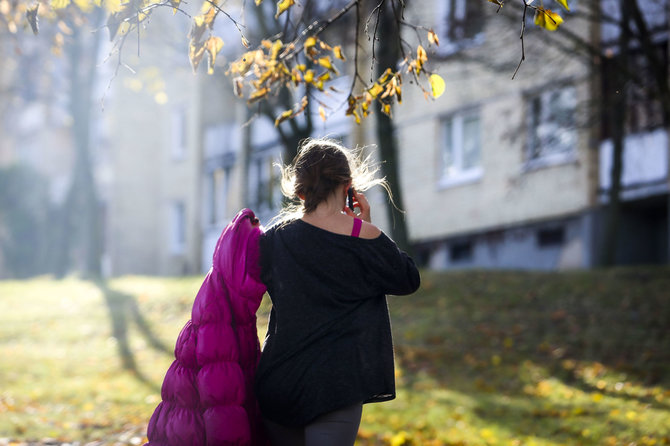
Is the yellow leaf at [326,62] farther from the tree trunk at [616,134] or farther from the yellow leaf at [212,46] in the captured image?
the tree trunk at [616,134]

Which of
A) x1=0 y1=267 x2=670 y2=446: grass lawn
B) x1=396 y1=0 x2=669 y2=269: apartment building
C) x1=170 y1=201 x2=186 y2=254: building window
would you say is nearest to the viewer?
x1=0 y1=267 x2=670 y2=446: grass lawn

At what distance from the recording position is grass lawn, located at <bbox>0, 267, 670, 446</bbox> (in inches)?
307

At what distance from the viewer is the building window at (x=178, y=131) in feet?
107

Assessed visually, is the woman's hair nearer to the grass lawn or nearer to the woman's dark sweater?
the woman's dark sweater

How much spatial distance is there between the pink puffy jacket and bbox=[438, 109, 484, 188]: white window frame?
56.1 ft

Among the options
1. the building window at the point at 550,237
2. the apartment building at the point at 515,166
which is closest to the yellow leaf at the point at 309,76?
the apartment building at the point at 515,166

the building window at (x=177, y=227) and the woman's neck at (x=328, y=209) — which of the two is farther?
the building window at (x=177, y=227)

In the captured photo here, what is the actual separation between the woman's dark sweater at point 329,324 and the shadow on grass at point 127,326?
688 cm

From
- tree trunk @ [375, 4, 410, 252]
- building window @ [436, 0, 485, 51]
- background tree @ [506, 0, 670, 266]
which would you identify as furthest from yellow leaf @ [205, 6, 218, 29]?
building window @ [436, 0, 485, 51]

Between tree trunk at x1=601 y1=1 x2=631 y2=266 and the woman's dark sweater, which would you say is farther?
tree trunk at x1=601 y1=1 x2=631 y2=266

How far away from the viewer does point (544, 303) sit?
1277 cm

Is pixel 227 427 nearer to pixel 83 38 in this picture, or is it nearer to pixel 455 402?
pixel 455 402

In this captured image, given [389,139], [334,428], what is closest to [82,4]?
[334,428]

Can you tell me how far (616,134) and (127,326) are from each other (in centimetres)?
828
